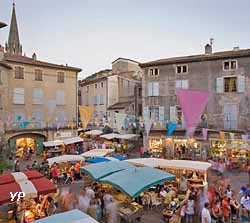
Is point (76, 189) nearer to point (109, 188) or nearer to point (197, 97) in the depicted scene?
point (109, 188)

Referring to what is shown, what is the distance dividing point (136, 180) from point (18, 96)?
18.9 m

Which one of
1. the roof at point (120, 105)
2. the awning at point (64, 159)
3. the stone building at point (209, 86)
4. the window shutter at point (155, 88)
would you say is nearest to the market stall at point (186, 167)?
the awning at point (64, 159)

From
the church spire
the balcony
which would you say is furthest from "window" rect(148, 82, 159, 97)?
the church spire

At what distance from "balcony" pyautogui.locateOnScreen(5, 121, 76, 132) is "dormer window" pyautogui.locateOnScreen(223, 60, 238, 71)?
15.3m

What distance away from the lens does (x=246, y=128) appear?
75.0 feet

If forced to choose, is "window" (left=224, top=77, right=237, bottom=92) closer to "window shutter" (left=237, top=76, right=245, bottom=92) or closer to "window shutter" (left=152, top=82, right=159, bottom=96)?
"window shutter" (left=237, top=76, right=245, bottom=92)

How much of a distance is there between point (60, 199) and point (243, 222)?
256 inches

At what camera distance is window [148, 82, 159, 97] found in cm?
2681

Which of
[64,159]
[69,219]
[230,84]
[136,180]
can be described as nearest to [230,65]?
[230,84]

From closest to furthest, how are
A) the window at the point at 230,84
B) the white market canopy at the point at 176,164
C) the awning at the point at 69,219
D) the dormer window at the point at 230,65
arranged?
the awning at the point at 69,219 → the white market canopy at the point at 176,164 → the dormer window at the point at 230,65 → the window at the point at 230,84

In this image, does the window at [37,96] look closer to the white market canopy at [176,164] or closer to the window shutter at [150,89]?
the window shutter at [150,89]

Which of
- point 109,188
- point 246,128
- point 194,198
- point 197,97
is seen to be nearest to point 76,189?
point 109,188

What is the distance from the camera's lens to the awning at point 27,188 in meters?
8.67

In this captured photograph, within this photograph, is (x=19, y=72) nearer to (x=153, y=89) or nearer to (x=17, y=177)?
(x=153, y=89)
